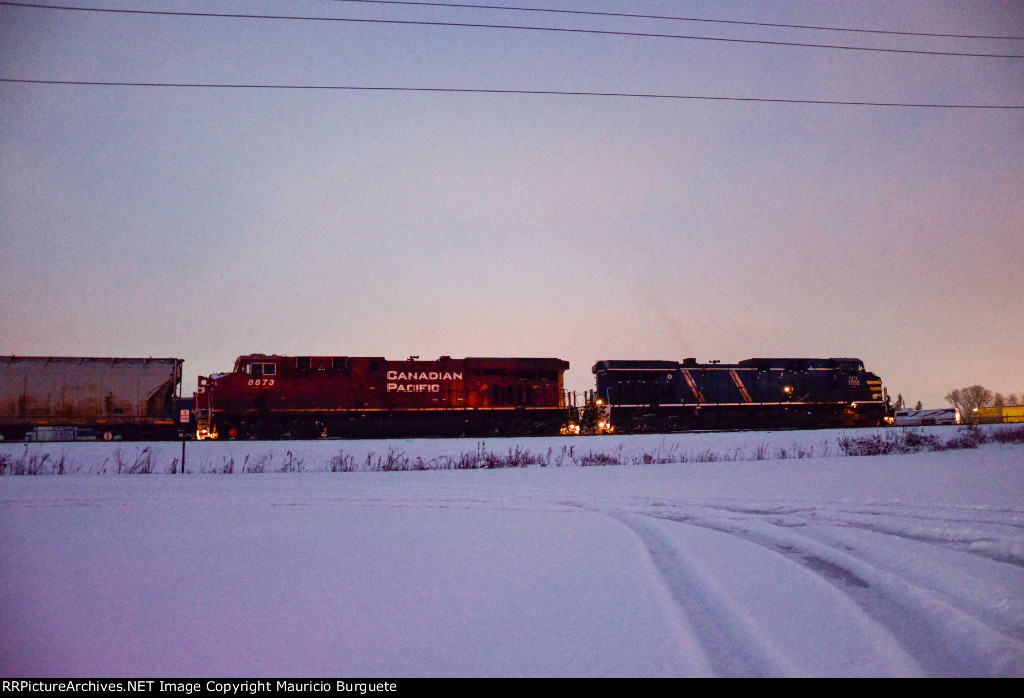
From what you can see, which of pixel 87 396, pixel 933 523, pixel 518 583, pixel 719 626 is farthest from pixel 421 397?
pixel 719 626

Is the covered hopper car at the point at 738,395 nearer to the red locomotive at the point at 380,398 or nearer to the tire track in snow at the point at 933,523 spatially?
the red locomotive at the point at 380,398

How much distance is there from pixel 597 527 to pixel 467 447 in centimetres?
1393

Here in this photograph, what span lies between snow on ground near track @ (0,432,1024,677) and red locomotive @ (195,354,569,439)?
568 inches

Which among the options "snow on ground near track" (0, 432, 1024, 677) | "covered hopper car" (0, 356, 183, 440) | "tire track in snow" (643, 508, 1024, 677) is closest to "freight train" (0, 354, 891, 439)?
"covered hopper car" (0, 356, 183, 440)

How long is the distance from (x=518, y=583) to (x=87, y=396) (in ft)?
82.0

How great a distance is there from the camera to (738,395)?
86.8ft

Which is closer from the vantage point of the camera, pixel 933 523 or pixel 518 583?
pixel 518 583

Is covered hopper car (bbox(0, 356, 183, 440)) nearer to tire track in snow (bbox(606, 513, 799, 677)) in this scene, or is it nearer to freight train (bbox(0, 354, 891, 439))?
freight train (bbox(0, 354, 891, 439))

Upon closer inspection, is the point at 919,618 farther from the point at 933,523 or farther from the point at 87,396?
the point at 87,396

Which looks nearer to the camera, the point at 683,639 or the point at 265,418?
the point at 683,639

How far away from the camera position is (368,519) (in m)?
6.78

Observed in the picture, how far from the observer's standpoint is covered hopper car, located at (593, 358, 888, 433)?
25.8 meters
